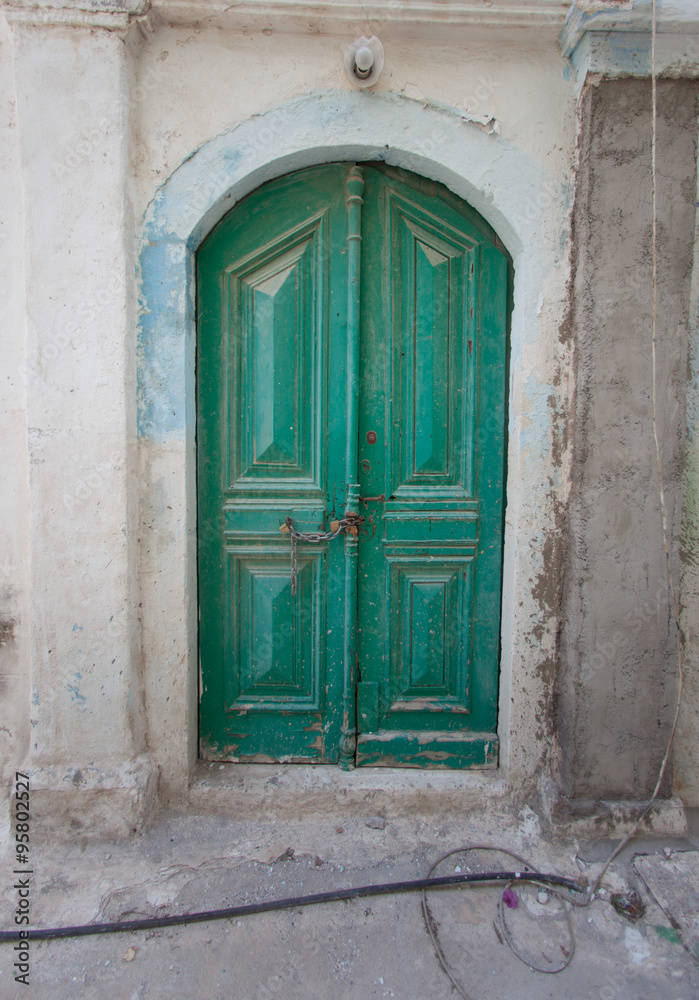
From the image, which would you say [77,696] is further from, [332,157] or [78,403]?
[332,157]

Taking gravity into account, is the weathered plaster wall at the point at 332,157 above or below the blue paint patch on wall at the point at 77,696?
above

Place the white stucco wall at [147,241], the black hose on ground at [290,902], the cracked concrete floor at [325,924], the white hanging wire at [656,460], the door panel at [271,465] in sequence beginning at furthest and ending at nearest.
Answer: the door panel at [271,465] < the white stucco wall at [147,241] < the white hanging wire at [656,460] < the black hose on ground at [290,902] < the cracked concrete floor at [325,924]

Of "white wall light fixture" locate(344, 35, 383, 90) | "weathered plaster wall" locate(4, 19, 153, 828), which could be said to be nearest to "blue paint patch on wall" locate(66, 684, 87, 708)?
"weathered plaster wall" locate(4, 19, 153, 828)

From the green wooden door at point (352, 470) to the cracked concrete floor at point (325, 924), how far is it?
1.22ft

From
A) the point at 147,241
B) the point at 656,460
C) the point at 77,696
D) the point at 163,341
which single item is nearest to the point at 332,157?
the point at 147,241

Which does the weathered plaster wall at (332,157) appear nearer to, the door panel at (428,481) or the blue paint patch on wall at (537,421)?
Result: the blue paint patch on wall at (537,421)

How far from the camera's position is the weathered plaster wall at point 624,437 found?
203 centimetres

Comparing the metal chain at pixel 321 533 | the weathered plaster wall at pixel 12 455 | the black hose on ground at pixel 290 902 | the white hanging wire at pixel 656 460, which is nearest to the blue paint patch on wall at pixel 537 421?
the white hanging wire at pixel 656 460

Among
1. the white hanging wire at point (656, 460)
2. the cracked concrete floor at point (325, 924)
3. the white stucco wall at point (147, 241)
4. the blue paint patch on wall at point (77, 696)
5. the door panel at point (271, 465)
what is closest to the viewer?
the cracked concrete floor at point (325, 924)

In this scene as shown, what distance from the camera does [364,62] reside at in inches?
78.6

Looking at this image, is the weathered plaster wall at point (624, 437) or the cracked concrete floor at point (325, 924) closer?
the cracked concrete floor at point (325, 924)

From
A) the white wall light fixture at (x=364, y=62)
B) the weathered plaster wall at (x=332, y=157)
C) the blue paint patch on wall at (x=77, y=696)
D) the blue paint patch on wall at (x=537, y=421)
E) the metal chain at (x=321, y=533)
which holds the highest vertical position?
the white wall light fixture at (x=364, y=62)

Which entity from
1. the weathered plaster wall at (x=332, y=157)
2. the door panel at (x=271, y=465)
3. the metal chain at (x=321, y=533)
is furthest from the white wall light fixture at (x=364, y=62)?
the metal chain at (x=321, y=533)

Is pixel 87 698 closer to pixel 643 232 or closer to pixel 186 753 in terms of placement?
pixel 186 753
